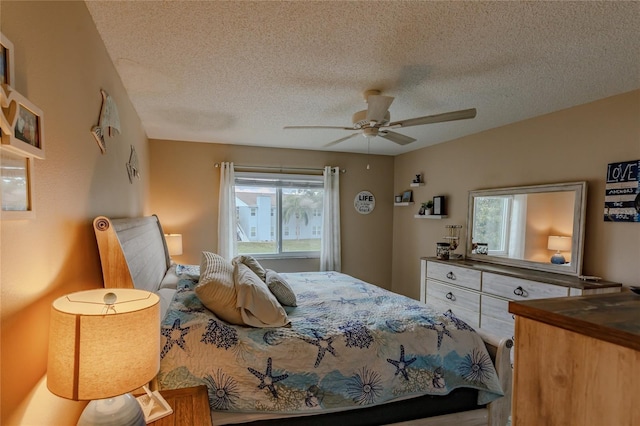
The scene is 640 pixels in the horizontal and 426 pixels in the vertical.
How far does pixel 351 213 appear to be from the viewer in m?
5.02

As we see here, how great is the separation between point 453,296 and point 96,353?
3402mm

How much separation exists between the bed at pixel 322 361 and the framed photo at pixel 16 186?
542mm

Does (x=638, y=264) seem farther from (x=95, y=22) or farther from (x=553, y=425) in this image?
(x=95, y=22)

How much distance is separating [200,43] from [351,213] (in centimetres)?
355

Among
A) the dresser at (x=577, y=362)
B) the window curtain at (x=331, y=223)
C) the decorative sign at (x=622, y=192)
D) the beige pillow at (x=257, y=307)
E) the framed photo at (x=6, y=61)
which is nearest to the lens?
the dresser at (x=577, y=362)

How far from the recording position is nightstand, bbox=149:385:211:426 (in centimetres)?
116

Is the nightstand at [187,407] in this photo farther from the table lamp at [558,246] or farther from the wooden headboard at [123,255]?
the table lamp at [558,246]

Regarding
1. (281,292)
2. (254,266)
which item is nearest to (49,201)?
(281,292)

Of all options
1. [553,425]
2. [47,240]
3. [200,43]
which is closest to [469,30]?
[200,43]

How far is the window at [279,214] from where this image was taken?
4.60m

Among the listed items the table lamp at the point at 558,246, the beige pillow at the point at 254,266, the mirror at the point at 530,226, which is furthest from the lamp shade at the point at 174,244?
the table lamp at the point at 558,246

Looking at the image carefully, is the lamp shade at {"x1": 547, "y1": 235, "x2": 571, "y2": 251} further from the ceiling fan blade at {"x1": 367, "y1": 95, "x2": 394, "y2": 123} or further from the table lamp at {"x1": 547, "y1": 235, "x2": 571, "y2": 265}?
the ceiling fan blade at {"x1": 367, "y1": 95, "x2": 394, "y2": 123}

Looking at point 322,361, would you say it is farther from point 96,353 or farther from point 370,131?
point 370,131

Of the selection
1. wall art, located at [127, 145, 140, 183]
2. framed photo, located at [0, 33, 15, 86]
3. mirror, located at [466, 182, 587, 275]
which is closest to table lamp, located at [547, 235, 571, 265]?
mirror, located at [466, 182, 587, 275]
